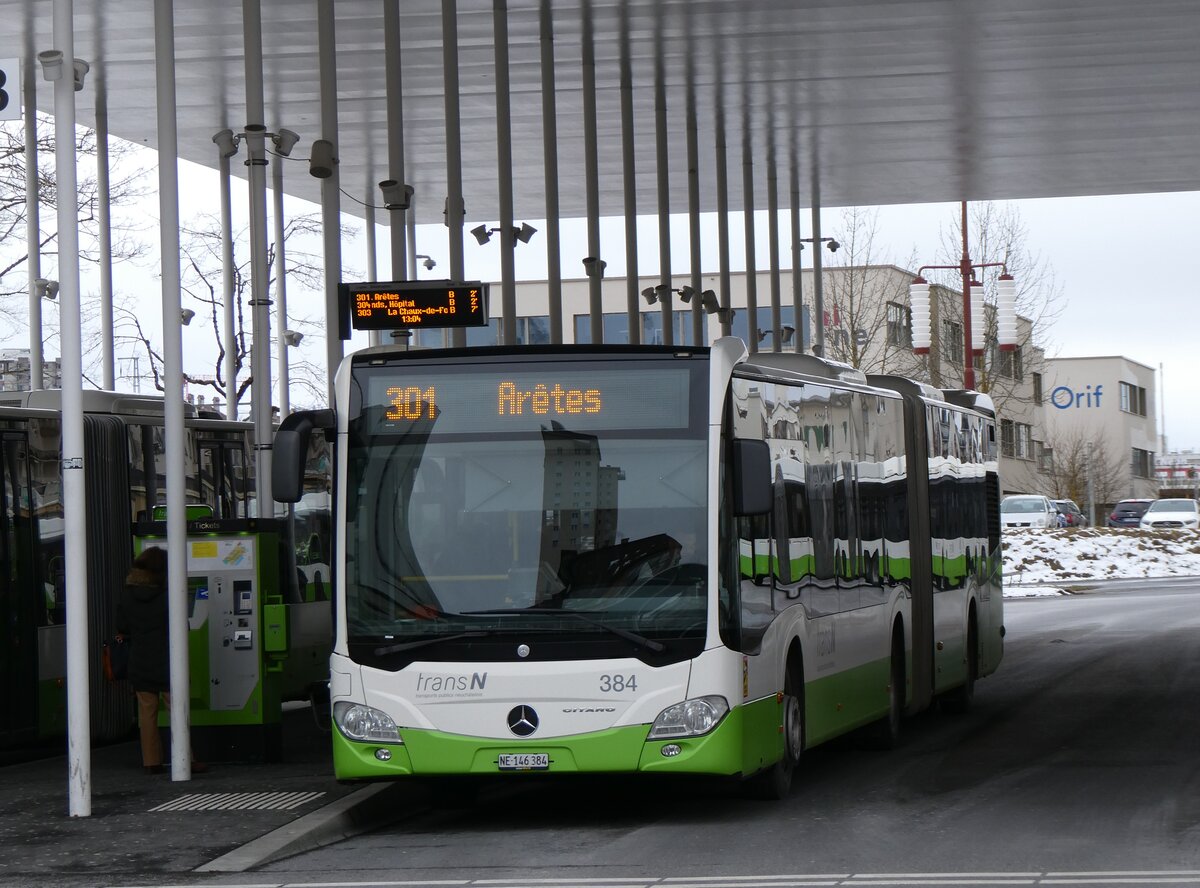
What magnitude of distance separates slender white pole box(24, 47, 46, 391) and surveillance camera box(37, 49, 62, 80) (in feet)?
47.1

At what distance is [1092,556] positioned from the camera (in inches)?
2067

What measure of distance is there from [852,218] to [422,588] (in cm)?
4643

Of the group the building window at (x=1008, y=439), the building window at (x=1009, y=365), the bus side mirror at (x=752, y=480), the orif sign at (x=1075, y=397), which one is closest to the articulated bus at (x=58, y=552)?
the bus side mirror at (x=752, y=480)

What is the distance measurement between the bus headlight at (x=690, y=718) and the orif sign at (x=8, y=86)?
552cm

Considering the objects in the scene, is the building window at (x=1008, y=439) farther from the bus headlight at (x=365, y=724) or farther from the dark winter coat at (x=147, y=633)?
the bus headlight at (x=365, y=724)

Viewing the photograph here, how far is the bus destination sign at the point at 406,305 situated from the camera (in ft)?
59.2

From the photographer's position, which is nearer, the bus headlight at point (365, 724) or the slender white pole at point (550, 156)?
the bus headlight at point (365, 724)

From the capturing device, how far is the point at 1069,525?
2891 inches

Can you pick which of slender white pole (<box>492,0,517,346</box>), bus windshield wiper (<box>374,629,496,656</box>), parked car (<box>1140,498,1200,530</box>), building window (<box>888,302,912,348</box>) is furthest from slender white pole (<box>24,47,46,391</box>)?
parked car (<box>1140,498,1200,530</box>)

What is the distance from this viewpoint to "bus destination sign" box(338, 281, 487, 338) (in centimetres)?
1805

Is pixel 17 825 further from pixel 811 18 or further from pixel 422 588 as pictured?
pixel 811 18

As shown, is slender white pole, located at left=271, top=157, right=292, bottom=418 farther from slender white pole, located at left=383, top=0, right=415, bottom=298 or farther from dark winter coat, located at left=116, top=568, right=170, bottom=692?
dark winter coat, located at left=116, top=568, right=170, bottom=692

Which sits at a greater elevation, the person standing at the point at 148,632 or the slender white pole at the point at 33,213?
the slender white pole at the point at 33,213

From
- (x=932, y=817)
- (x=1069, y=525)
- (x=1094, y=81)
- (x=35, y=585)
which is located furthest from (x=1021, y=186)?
(x=1069, y=525)
